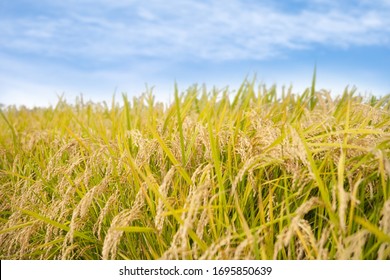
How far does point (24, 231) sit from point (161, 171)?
0.85 meters

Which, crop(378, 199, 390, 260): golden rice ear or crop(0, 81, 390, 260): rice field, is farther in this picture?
crop(0, 81, 390, 260): rice field

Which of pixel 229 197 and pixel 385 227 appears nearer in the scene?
pixel 385 227

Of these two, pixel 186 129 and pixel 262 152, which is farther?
pixel 186 129

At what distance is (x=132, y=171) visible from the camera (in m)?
Answer: 2.01

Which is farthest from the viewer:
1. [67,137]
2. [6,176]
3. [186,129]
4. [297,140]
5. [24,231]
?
[67,137]

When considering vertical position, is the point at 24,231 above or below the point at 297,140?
below

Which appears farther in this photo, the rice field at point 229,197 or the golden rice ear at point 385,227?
the rice field at point 229,197

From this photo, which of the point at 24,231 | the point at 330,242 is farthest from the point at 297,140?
the point at 24,231

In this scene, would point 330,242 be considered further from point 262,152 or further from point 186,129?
point 186,129
